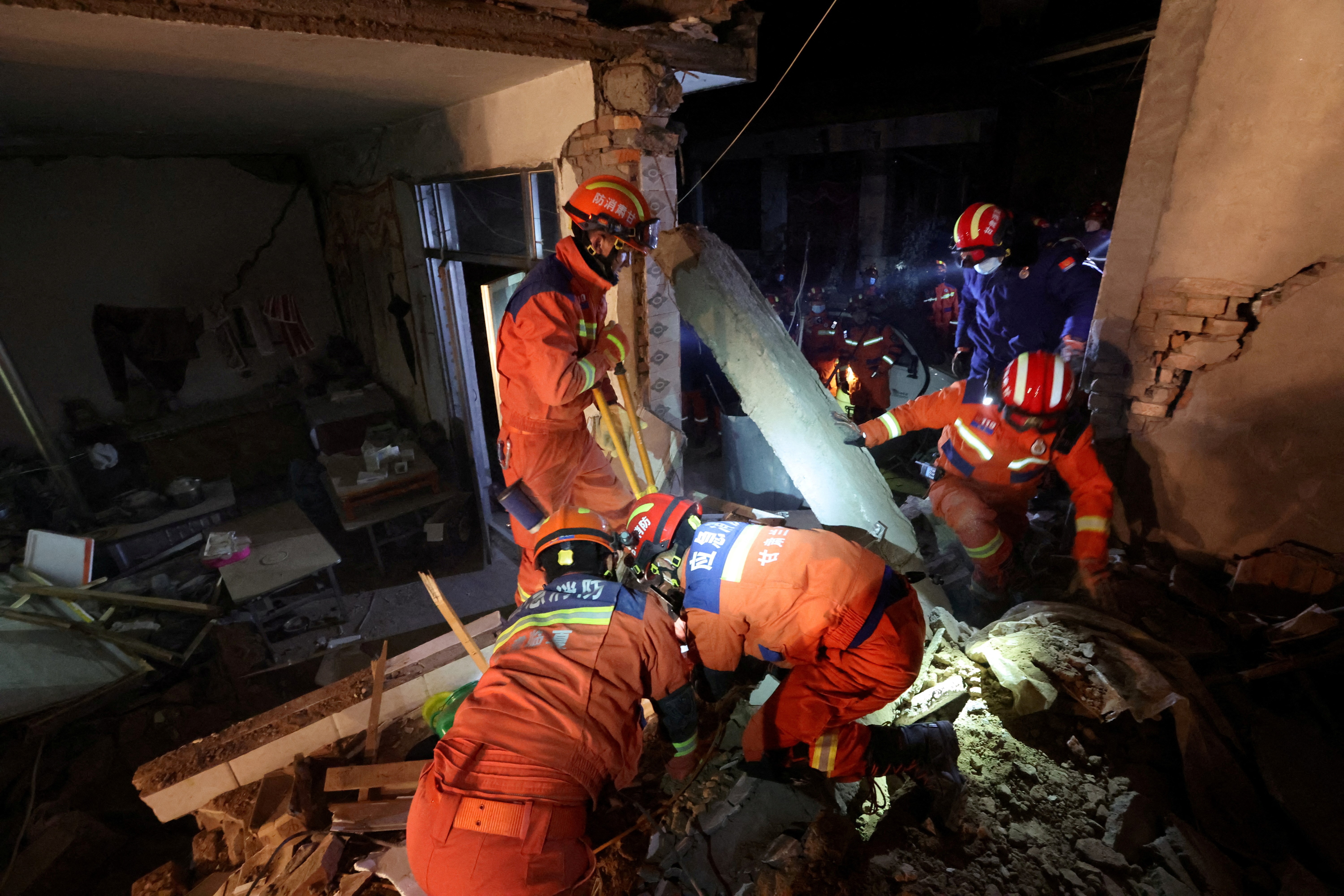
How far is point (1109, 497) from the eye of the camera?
3.46 m

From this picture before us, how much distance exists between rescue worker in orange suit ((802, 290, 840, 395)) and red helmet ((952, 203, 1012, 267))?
2451mm

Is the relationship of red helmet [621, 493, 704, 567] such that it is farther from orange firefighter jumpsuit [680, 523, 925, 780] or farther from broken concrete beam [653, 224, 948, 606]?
broken concrete beam [653, 224, 948, 606]

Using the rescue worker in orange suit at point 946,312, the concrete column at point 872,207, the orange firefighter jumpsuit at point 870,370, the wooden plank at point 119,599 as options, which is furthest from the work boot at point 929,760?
the concrete column at point 872,207

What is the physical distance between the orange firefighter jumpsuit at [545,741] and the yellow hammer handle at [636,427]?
1766 mm

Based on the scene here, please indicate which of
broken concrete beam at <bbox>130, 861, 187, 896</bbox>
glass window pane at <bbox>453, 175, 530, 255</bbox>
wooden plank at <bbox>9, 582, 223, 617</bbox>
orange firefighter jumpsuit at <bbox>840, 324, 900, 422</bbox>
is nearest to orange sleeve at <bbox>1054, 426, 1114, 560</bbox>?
orange firefighter jumpsuit at <bbox>840, 324, 900, 422</bbox>

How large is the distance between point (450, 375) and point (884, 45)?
24.9ft

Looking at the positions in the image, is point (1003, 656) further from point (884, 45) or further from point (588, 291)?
point (884, 45)

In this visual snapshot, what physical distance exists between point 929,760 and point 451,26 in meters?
4.08

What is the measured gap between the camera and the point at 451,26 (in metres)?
3.16

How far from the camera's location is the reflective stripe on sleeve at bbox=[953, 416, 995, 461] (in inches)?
149

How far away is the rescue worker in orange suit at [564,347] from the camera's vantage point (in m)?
3.46

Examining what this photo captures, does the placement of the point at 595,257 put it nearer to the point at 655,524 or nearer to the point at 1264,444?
the point at 655,524

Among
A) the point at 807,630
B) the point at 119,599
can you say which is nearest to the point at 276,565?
the point at 119,599

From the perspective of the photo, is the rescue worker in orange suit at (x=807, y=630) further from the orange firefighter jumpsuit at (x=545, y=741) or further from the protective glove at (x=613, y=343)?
the protective glove at (x=613, y=343)
